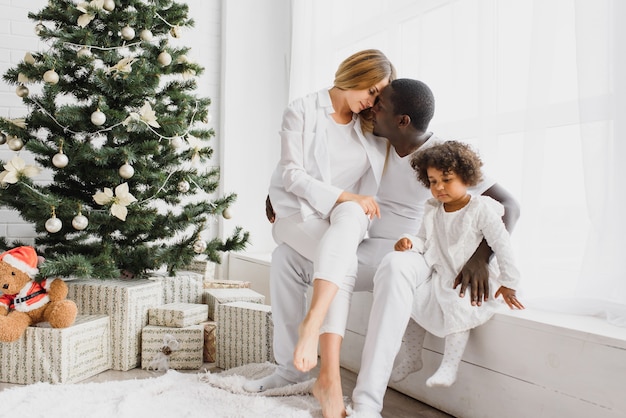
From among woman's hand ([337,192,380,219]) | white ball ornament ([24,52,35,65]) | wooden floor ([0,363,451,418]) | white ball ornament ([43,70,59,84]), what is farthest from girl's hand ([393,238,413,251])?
white ball ornament ([24,52,35,65])

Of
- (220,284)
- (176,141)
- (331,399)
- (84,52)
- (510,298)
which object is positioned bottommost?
(331,399)

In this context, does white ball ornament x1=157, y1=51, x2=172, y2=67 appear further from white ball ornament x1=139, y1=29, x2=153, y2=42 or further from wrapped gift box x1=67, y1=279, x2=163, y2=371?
wrapped gift box x1=67, y1=279, x2=163, y2=371

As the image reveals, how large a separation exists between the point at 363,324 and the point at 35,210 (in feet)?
4.25

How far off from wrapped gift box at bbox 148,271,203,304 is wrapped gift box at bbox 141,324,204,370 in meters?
0.24

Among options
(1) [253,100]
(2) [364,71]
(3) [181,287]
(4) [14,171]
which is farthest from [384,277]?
(1) [253,100]

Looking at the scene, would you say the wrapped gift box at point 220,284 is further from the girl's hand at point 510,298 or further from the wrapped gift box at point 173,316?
the girl's hand at point 510,298

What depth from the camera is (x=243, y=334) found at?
2.23 m

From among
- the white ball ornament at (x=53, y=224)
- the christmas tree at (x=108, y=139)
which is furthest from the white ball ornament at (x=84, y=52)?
the white ball ornament at (x=53, y=224)

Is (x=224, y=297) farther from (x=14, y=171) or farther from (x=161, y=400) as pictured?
(x=14, y=171)

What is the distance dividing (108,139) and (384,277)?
1331 millimetres

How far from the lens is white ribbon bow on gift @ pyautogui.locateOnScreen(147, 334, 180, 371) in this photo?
2221 mm

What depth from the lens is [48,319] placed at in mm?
2020

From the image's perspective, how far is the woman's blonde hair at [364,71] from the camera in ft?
6.30

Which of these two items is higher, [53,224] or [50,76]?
[50,76]
